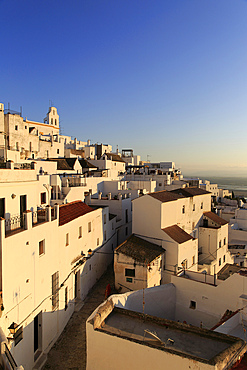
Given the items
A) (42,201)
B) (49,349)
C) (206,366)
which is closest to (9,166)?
(42,201)

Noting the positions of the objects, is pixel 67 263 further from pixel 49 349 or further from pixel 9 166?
pixel 9 166

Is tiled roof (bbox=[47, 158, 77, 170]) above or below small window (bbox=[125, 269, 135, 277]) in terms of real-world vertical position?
above

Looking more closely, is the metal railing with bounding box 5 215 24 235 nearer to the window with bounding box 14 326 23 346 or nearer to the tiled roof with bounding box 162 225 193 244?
the window with bounding box 14 326 23 346

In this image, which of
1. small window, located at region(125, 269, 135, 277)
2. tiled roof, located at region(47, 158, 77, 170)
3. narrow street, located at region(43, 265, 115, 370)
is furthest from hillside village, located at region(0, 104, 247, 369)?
tiled roof, located at region(47, 158, 77, 170)

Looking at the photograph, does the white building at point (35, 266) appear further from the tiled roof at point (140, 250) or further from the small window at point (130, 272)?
the small window at point (130, 272)

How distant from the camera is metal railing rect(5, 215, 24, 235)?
10.7 metres

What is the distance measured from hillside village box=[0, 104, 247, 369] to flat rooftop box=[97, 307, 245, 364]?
0.04 meters

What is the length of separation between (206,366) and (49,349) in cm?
839

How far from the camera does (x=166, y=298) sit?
1500cm

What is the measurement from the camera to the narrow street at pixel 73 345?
38.8 ft

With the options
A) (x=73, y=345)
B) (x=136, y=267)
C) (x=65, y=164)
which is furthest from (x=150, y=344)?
(x=65, y=164)

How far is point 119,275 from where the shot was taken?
1805 centimetres

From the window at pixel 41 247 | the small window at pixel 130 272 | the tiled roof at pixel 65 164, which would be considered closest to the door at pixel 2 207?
the window at pixel 41 247

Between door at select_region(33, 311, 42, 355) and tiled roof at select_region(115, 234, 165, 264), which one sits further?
tiled roof at select_region(115, 234, 165, 264)
